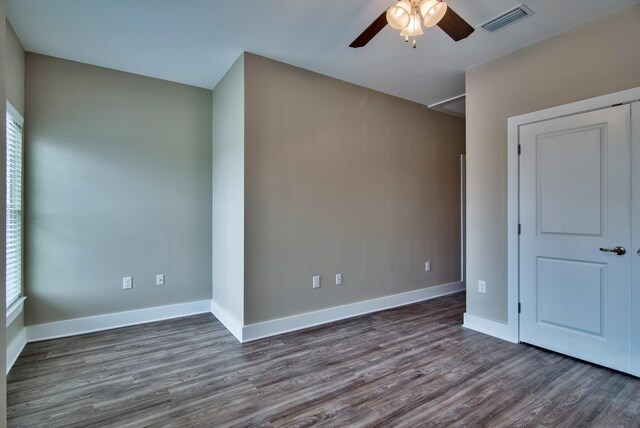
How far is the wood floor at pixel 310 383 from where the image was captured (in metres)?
2.00

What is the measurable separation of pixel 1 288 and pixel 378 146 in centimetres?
367

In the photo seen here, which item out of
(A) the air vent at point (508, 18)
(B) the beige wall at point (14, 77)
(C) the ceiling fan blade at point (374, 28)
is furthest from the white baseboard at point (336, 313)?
(A) the air vent at point (508, 18)

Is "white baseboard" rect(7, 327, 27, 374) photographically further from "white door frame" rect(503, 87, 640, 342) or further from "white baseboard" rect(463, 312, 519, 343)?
"white door frame" rect(503, 87, 640, 342)

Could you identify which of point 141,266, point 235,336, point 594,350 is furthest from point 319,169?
point 594,350

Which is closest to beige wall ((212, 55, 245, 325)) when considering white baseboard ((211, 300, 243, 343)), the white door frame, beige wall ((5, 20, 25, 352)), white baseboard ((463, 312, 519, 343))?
white baseboard ((211, 300, 243, 343))

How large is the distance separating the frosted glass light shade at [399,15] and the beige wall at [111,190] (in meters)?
2.73

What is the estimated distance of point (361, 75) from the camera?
144 inches

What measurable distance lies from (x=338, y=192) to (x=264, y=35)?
69.8 inches

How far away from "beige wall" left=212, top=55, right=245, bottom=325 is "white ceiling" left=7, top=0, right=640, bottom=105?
320 mm

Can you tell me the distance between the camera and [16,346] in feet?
9.05

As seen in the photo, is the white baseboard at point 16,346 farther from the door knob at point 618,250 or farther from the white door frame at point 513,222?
the door knob at point 618,250

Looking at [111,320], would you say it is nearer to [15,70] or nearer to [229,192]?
[229,192]

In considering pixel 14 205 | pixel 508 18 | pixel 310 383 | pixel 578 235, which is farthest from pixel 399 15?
pixel 14 205

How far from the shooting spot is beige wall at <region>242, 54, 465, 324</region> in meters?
3.24
